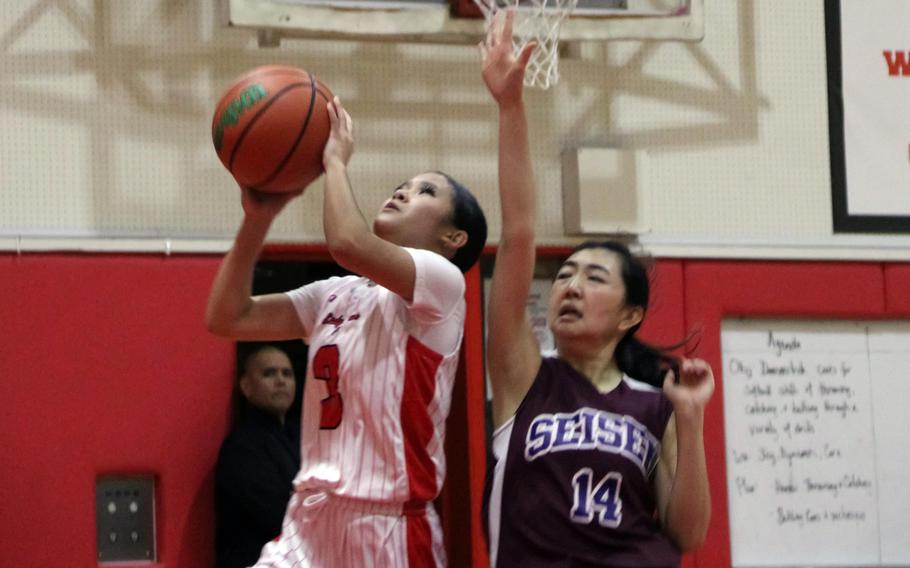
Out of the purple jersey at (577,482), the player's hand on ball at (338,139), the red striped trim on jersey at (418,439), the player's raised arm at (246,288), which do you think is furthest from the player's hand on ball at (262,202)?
the purple jersey at (577,482)

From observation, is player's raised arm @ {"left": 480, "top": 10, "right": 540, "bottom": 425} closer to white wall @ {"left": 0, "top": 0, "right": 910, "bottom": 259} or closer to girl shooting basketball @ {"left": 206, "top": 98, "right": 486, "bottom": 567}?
girl shooting basketball @ {"left": 206, "top": 98, "right": 486, "bottom": 567}

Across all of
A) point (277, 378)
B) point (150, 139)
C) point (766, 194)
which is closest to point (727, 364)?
point (766, 194)

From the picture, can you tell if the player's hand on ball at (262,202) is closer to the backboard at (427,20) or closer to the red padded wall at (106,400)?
the backboard at (427,20)

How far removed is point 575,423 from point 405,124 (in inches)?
110

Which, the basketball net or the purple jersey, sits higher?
the basketball net

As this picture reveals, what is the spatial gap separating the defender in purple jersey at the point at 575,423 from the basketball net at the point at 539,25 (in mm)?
2041

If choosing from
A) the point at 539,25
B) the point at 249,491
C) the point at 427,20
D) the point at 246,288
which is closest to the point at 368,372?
the point at 246,288

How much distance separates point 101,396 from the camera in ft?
17.2

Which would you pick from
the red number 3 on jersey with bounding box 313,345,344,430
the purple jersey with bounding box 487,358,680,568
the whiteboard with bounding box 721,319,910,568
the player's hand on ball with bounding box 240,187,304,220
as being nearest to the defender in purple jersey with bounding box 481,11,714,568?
the purple jersey with bounding box 487,358,680,568

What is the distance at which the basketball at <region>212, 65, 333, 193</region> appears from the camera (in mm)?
3355

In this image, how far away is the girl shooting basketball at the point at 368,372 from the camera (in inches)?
129

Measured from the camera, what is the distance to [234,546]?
5.15m

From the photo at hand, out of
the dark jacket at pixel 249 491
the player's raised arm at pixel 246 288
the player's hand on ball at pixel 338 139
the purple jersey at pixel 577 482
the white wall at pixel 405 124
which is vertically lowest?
the dark jacket at pixel 249 491

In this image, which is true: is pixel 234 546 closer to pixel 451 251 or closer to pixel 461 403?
pixel 461 403
